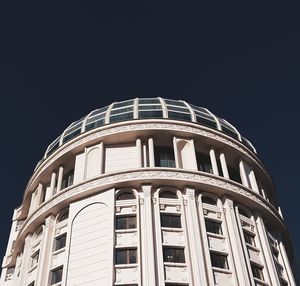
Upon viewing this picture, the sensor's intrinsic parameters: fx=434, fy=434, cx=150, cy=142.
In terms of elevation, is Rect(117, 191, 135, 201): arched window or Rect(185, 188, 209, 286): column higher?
Rect(117, 191, 135, 201): arched window

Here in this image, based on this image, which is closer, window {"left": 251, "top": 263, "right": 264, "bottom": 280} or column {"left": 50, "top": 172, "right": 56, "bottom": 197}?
window {"left": 251, "top": 263, "right": 264, "bottom": 280}

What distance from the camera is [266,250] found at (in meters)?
35.4

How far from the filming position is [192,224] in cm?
3309

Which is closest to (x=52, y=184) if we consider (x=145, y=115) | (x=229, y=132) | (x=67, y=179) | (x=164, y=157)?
(x=67, y=179)

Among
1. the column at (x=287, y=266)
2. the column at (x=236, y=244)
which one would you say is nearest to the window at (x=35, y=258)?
the column at (x=236, y=244)

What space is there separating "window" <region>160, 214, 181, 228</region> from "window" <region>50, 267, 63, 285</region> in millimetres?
8493

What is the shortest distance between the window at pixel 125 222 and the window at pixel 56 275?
17.9 feet

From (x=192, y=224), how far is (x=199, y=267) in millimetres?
3894

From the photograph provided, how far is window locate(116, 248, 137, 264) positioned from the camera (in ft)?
101

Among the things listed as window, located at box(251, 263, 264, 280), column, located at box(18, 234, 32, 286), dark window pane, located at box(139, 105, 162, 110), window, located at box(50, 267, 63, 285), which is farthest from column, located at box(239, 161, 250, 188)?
column, located at box(18, 234, 32, 286)

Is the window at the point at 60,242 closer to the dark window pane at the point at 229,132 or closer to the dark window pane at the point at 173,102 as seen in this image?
the dark window pane at the point at 173,102

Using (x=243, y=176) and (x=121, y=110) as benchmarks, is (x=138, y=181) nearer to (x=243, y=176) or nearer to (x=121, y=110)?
(x=121, y=110)

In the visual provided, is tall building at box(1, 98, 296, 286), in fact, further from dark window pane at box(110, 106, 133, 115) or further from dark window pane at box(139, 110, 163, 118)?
dark window pane at box(110, 106, 133, 115)

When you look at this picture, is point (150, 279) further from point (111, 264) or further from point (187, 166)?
point (187, 166)
